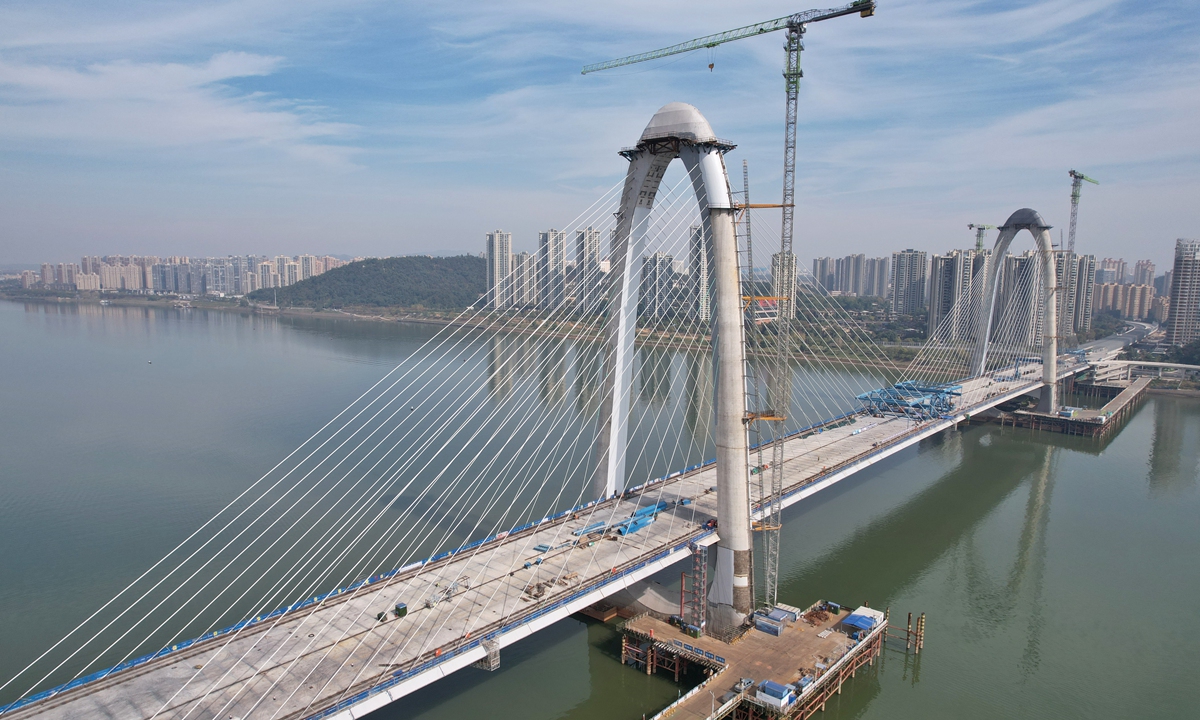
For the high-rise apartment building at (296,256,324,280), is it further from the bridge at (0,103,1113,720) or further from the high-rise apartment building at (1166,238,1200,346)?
the high-rise apartment building at (1166,238,1200,346)

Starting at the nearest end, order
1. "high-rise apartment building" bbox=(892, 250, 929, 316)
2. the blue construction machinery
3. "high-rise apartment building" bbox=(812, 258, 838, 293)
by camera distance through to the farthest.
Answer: the blue construction machinery
"high-rise apartment building" bbox=(892, 250, 929, 316)
"high-rise apartment building" bbox=(812, 258, 838, 293)

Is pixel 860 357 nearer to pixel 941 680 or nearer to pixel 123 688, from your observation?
pixel 941 680

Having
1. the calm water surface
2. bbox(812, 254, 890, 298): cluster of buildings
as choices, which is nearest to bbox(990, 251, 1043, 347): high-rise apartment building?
the calm water surface

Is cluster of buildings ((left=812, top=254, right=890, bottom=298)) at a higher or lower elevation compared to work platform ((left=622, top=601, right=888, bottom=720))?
higher

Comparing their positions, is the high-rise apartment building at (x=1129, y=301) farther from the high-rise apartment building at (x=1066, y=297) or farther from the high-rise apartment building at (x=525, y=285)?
the high-rise apartment building at (x=525, y=285)

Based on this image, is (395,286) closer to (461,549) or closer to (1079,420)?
(1079,420)

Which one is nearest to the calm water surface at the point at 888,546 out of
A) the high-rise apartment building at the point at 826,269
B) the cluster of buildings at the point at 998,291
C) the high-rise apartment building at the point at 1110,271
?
the cluster of buildings at the point at 998,291

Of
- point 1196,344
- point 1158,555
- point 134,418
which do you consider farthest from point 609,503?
point 1196,344
